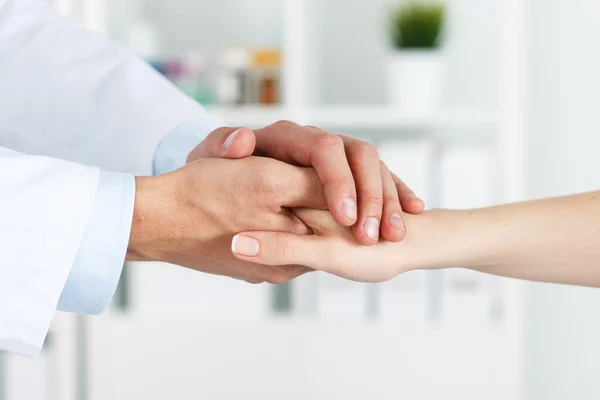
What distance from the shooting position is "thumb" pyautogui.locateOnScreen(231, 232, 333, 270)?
98 centimetres

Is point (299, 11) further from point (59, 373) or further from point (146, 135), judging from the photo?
point (59, 373)

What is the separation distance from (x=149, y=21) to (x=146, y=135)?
109cm

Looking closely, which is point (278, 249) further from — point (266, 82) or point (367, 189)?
point (266, 82)

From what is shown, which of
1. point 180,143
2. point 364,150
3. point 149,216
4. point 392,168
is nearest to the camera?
point 149,216

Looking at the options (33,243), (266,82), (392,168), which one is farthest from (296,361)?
(33,243)

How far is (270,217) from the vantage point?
1.03 meters

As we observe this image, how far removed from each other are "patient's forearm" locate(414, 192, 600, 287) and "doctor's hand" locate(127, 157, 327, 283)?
0.18m

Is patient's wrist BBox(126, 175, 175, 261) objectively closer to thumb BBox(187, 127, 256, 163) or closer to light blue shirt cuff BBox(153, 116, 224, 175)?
thumb BBox(187, 127, 256, 163)

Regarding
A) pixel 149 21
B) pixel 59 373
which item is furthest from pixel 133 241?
pixel 149 21

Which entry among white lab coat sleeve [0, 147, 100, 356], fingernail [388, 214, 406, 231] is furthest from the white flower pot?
white lab coat sleeve [0, 147, 100, 356]

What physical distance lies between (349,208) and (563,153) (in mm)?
→ 1285

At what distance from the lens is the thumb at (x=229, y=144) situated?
1.03m

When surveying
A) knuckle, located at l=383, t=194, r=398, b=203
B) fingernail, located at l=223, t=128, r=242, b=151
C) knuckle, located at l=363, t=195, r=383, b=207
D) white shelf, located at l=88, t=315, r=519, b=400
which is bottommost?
white shelf, located at l=88, t=315, r=519, b=400

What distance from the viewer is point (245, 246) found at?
38.7 inches
